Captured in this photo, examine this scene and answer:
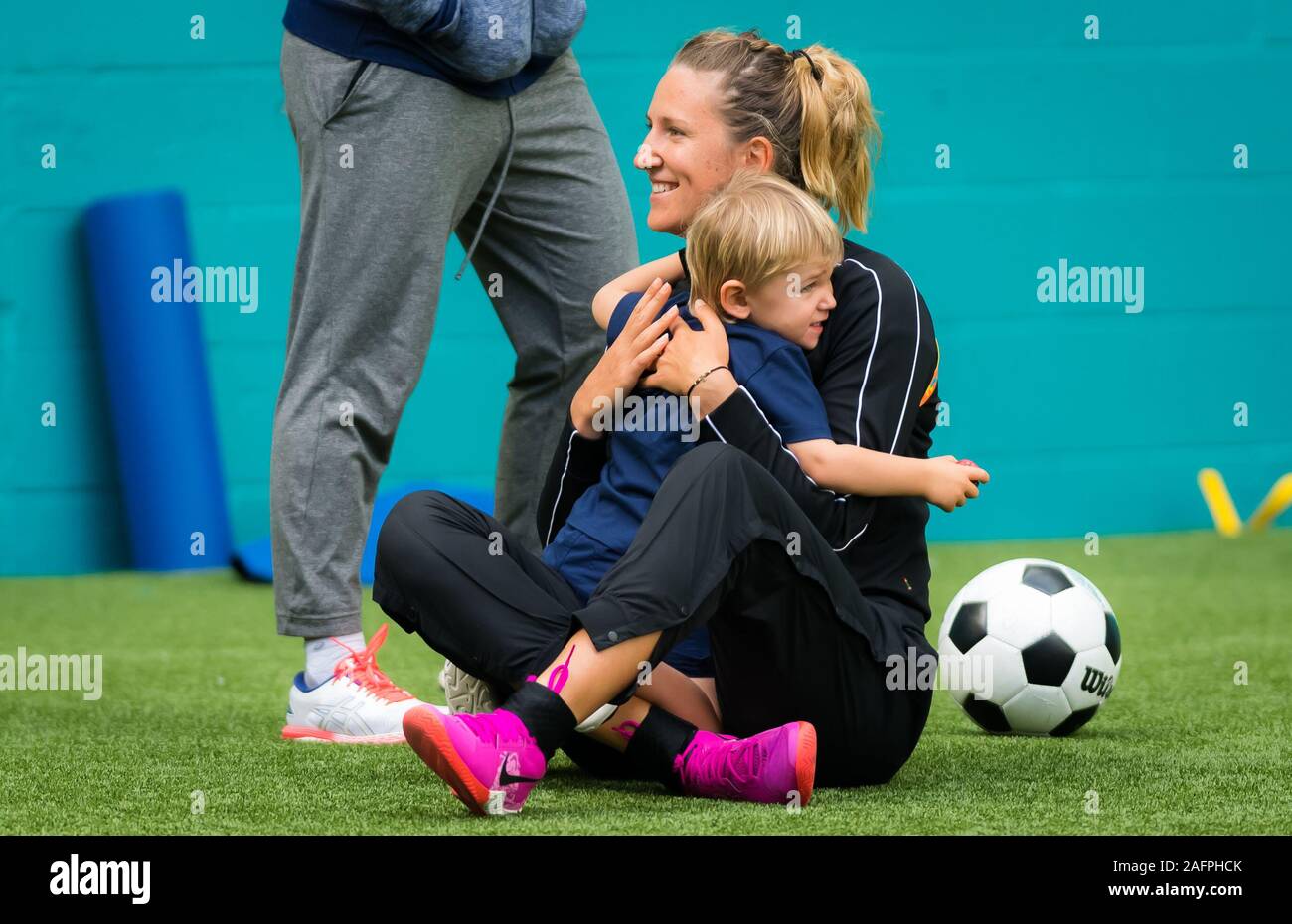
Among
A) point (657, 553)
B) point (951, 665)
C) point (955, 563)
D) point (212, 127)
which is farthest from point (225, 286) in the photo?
point (657, 553)

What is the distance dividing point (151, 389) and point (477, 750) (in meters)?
3.20

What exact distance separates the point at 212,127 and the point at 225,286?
456mm

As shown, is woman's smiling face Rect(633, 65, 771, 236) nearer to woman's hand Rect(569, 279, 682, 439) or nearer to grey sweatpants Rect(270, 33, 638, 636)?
woman's hand Rect(569, 279, 682, 439)

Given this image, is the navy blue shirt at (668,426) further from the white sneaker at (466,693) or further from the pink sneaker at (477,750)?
the pink sneaker at (477,750)

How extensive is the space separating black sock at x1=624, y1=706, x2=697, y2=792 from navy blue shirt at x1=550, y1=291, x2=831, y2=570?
183mm

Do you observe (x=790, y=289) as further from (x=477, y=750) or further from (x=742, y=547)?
(x=477, y=750)

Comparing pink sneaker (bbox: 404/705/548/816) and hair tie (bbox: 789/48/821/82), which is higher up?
hair tie (bbox: 789/48/821/82)

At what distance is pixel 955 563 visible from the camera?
4426mm

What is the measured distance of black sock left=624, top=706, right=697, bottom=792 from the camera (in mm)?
1879

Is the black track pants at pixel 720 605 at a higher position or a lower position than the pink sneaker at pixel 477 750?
higher

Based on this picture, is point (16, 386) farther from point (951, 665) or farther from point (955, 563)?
point (951, 665)

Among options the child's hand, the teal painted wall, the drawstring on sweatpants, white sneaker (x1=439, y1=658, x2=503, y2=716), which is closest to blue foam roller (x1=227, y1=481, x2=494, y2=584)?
the teal painted wall

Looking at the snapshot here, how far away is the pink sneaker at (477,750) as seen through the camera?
159cm

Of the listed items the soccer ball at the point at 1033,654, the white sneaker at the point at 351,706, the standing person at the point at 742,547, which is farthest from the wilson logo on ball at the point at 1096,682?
the white sneaker at the point at 351,706
